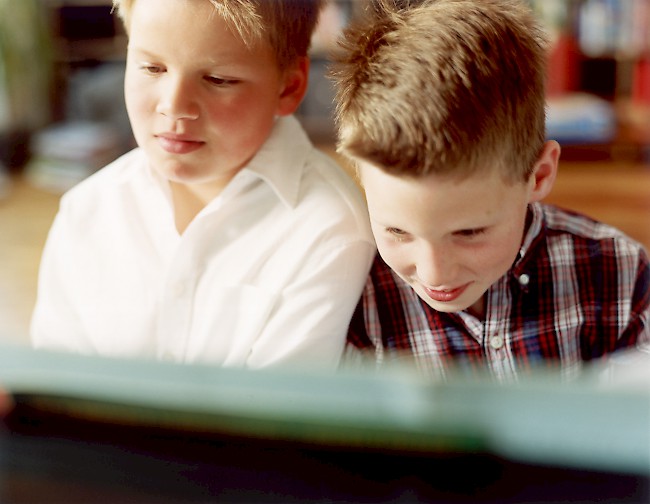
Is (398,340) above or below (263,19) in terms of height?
below

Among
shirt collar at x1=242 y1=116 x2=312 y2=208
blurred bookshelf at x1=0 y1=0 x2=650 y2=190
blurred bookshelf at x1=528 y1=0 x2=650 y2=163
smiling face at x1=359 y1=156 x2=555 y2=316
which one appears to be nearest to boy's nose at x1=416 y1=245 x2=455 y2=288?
smiling face at x1=359 y1=156 x2=555 y2=316

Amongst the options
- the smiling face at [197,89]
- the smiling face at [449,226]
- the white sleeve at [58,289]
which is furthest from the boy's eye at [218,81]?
the white sleeve at [58,289]

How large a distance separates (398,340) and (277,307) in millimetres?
92

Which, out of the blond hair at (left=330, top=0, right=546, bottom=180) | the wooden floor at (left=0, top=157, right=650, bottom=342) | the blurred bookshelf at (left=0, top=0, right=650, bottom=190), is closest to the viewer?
the blond hair at (left=330, top=0, right=546, bottom=180)

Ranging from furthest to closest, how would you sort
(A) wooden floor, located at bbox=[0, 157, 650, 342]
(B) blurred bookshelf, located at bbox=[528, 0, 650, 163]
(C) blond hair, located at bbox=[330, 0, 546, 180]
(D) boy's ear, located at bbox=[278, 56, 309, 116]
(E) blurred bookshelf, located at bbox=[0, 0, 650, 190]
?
(B) blurred bookshelf, located at bbox=[528, 0, 650, 163] < (E) blurred bookshelf, located at bbox=[0, 0, 650, 190] < (A) wooden floor, located at bbox=[0, 157, 650, 342] < (D) boy's ear, located at bbox=[278, 56, 309, 116] < (C) blond hair, located at bbox=[330, 0, 546, 180]

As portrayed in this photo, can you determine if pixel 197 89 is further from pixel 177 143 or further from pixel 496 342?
pixel 496 342

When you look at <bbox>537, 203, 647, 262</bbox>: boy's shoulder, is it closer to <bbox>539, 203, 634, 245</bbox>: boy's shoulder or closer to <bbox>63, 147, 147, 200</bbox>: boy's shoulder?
<bbox>539, 203, 634, 245</bbox>: boy's shoulder

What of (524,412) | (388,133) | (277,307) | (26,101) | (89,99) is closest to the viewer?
(524,412)

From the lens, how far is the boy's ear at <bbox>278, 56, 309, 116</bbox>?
1.77ft

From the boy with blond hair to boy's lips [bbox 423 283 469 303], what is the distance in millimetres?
62

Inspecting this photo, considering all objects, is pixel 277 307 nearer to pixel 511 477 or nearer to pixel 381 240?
pixel 381 240

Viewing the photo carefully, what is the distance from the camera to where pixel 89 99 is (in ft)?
4.61

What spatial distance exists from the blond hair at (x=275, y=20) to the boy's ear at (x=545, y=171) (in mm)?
179


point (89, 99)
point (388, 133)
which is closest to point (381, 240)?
point (388, 133)
